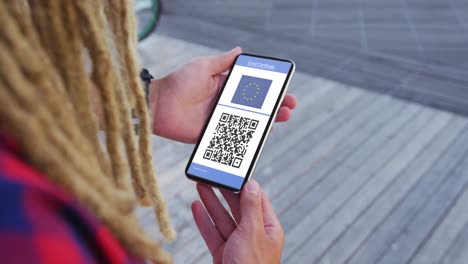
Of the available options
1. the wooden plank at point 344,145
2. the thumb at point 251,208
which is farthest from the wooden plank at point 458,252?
the thumb at point 251,208

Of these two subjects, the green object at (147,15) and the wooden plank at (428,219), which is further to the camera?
the green object at (147,15)

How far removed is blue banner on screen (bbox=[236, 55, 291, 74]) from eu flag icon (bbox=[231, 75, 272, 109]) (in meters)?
0.04

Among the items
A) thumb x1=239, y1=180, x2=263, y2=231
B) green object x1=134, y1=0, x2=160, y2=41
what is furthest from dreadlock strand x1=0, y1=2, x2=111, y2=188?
green object x1=134, y1=0, x2=160, y2=41

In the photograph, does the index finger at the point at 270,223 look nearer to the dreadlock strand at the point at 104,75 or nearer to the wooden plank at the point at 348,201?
the dreadlock strand at the point at 104,75

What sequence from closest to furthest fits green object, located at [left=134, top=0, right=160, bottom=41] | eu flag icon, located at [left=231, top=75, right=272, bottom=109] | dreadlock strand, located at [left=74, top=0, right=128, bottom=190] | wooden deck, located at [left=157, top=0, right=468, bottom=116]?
dreadlock strand, located at [left=74, top=0, right=128, bottom=190], eu flag icon, located at [left=231, top=75, right=272, bottom=109], wooden deck, located at [left=157, top=0, right=468, bottom=116], green object, located at [left=134, top=0, right=160, bottom=41]

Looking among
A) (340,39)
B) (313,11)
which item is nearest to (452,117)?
(340,39)

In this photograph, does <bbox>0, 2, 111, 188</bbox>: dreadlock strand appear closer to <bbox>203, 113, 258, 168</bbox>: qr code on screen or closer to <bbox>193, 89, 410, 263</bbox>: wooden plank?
<bbox>203, 113, 258, 168</bbox>: qr code on screen

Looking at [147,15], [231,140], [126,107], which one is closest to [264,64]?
[231,140]

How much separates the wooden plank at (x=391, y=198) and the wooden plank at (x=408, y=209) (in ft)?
0.05

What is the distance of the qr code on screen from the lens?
0.98m

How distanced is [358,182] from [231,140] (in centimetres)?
92

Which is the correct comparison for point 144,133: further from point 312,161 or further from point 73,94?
point 312,161

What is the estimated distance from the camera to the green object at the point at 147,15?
2785mm

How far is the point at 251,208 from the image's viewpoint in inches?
30.4
